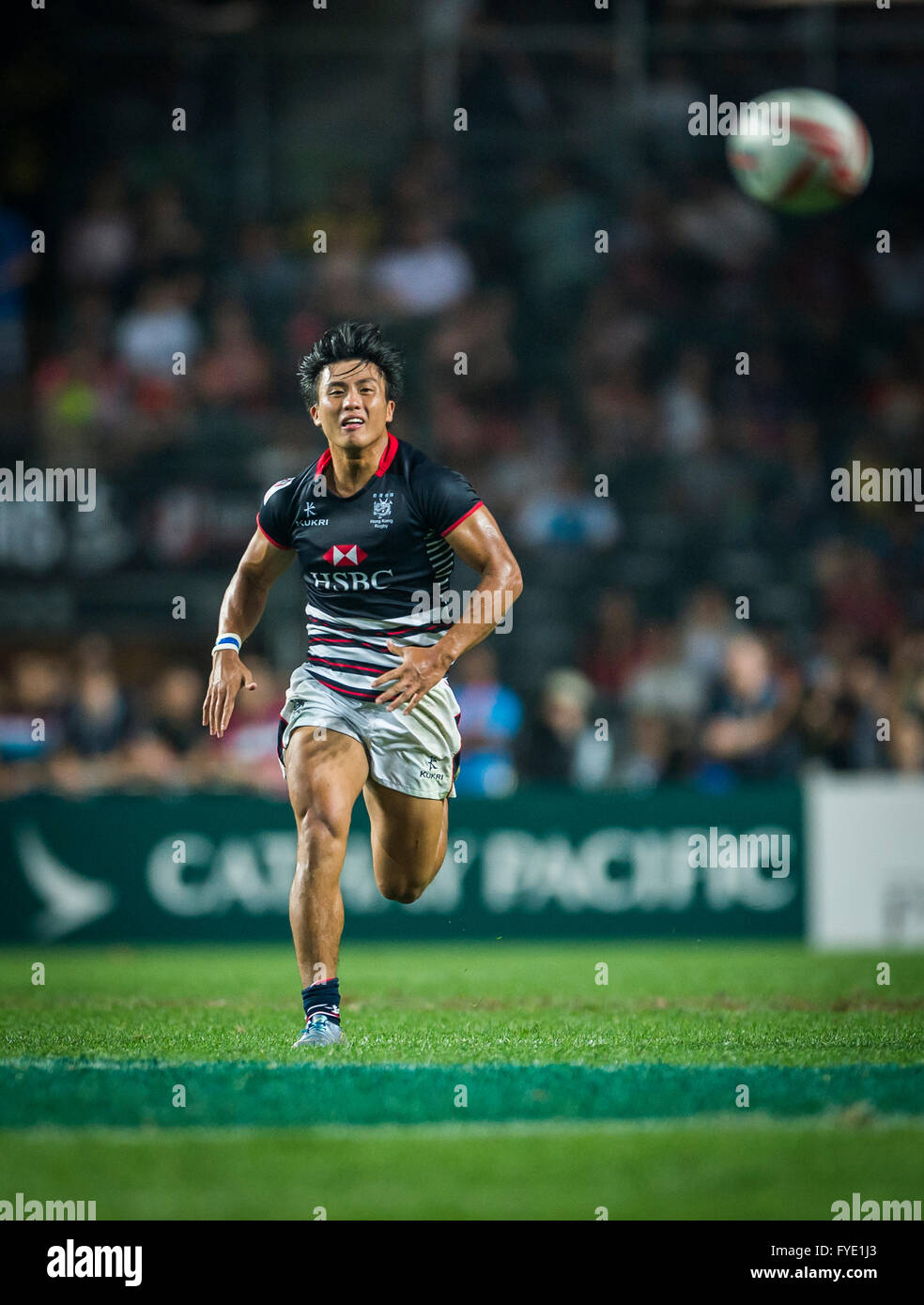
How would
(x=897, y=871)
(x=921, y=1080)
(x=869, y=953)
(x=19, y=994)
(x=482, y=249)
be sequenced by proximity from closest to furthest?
(x=921, y=1080) < (x=19, y=994) < (x=869, y=953) < (x=897, y=871) < (x=482, y=249)

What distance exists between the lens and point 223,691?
21.9 ft

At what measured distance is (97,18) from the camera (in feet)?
63.4

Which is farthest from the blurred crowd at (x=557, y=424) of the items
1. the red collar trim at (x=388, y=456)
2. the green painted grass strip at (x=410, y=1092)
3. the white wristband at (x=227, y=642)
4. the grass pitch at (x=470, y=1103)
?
the green painted grass strip at (x=410, y=1092)

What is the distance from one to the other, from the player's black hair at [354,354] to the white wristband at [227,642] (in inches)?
39.6

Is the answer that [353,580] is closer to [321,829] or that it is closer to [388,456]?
[388,456]

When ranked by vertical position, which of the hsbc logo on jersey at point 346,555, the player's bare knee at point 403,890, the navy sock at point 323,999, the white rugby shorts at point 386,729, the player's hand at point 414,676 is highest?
the hsbc logo on jersey at point 346,555

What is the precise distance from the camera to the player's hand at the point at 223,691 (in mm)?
6684

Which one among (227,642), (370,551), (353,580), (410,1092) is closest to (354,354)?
(370,551)

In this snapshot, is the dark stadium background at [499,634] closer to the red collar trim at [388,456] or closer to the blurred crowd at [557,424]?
the blurred crowd at [557,424]

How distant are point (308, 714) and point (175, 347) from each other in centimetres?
1040

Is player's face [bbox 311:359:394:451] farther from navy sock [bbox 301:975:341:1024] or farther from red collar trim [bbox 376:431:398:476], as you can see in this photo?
navy sock [bbox 301:975:341:1024]
